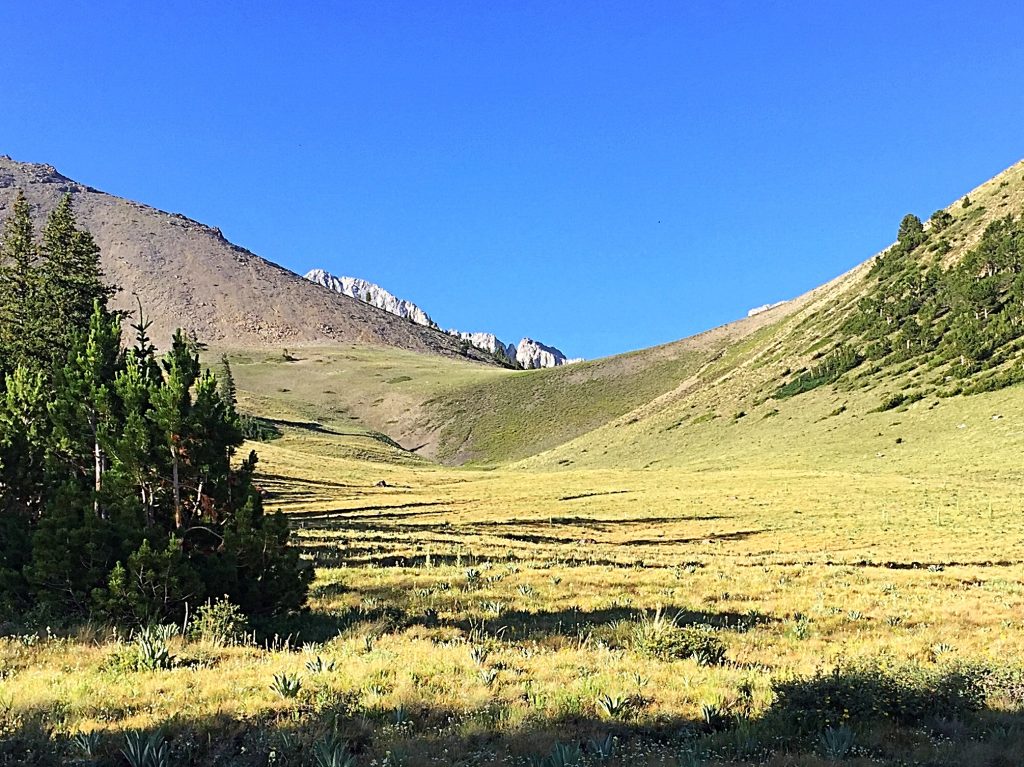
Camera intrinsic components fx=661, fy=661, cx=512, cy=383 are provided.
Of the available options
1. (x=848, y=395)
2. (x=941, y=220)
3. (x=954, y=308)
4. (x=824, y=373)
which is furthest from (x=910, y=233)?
(x=848, y=395)

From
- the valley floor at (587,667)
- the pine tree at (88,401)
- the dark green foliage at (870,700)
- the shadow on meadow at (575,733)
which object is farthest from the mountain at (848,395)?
the pine tree at (88,401)

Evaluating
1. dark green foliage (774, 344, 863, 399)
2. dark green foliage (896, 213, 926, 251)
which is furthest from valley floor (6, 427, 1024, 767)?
dark green foliage (896, 213, 926, 251)

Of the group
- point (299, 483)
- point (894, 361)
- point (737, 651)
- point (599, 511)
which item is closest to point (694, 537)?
point (599, 511)

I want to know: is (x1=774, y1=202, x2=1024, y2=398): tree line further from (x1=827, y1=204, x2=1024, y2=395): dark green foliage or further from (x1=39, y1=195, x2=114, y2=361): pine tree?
(x1=39, y1=195, x2=114, y2=361): pine tree

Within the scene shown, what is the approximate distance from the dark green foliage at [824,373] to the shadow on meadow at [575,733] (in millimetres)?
103533

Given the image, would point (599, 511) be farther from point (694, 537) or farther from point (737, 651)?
point (737, 651)

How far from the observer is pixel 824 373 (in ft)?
349

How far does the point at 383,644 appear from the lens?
1091cm

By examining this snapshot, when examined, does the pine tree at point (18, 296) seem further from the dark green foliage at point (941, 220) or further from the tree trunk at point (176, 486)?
the dark green foliage at point (941, 220)

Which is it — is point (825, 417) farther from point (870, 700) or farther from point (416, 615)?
point (870, 700)

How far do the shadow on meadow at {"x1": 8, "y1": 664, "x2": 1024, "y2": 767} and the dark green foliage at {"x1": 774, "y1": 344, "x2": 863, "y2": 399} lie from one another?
10353 centimetres

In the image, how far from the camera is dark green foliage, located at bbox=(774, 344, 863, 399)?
104 m

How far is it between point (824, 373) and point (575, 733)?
111m

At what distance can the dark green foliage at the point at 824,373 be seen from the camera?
340ft
